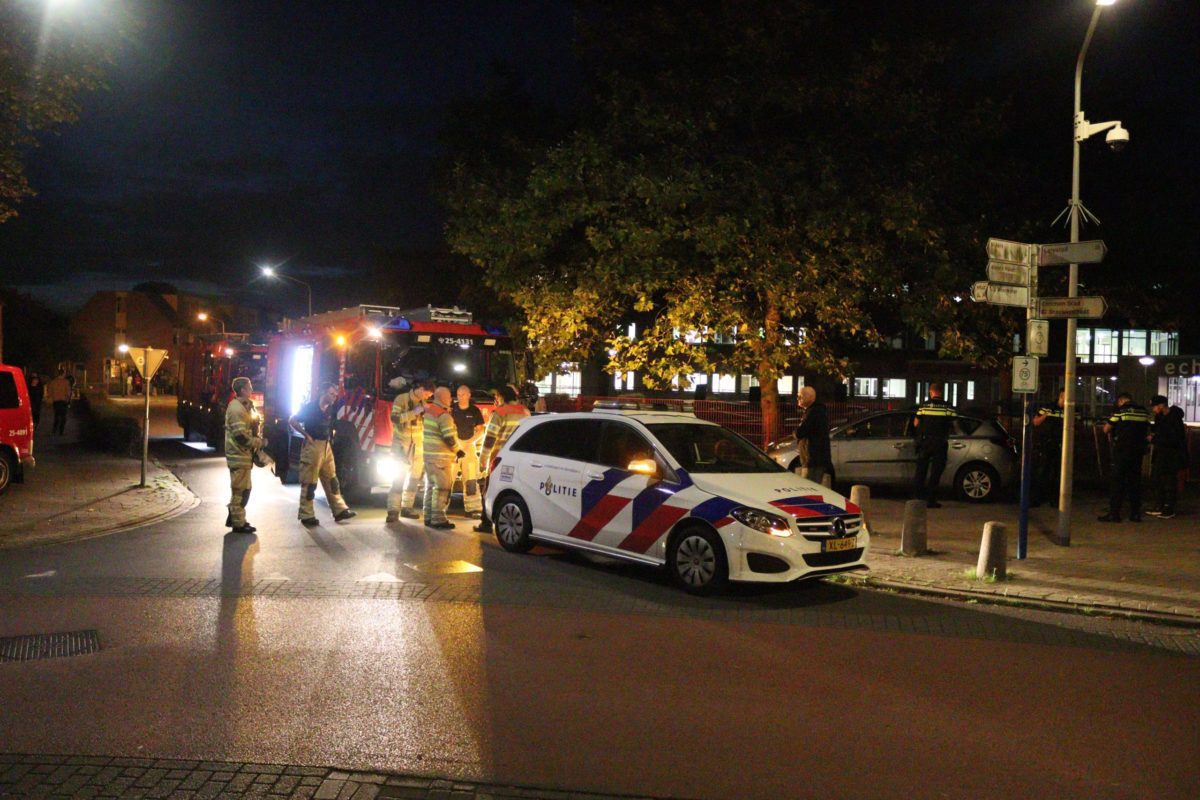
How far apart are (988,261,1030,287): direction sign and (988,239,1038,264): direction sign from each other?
0.18ft

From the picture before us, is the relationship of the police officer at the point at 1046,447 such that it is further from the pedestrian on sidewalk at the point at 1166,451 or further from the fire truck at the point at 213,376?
the fire truck at the point at 213,376

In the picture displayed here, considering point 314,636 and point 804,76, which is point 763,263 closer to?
point 804,76

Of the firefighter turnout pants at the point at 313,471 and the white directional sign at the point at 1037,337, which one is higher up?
the white directional sign at the point at 1037,337

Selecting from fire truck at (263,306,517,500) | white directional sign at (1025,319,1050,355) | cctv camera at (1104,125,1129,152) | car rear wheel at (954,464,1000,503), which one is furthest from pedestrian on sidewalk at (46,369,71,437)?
cctv camera at (1104,125,1129,152)

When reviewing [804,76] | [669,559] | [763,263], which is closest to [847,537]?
[669,559]

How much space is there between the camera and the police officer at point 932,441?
48.7 feet

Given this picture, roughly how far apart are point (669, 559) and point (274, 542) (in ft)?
15.7

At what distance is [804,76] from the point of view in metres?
18.7

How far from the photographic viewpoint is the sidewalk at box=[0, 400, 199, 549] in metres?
12.3

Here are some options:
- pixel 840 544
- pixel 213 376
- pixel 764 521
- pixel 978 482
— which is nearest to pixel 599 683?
pixel 764 521

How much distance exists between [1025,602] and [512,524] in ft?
16.6

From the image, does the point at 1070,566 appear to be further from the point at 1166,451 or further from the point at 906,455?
the point at 906,455

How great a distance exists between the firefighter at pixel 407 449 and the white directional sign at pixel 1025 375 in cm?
706

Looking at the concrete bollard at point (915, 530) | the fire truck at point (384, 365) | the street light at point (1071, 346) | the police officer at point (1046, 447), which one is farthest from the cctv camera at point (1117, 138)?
the fire truck at point (384, 365)
